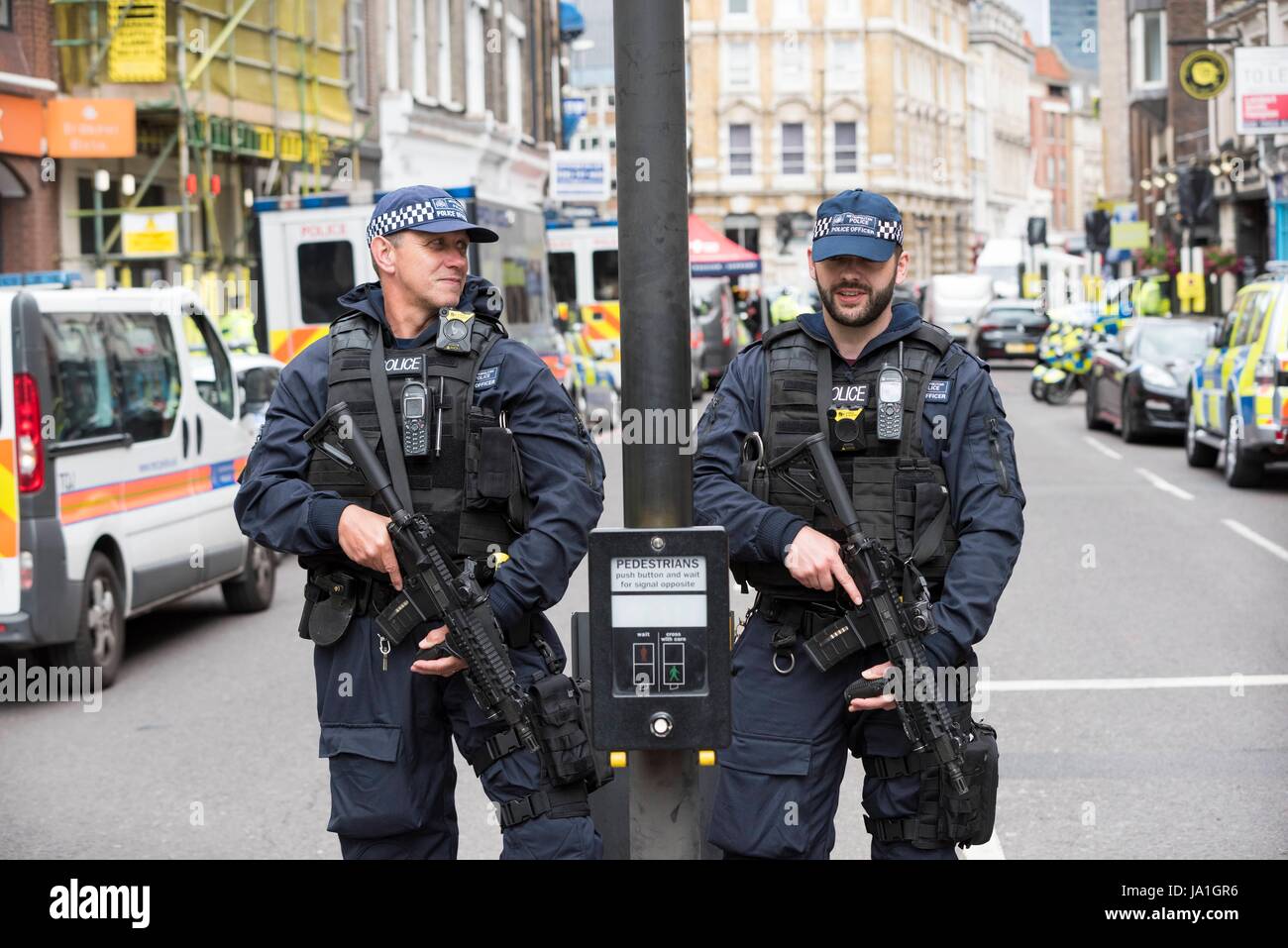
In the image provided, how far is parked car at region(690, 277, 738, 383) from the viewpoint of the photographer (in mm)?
34656

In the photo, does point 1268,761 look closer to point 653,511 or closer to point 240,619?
point 653,511

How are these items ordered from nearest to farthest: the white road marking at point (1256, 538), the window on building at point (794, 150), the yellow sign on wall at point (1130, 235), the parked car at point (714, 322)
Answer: the white road marking at point (1256, 538) → the parked car at point (714, 322) → the yellow sign on wall at point (1130, 235) → the window on building at point (794, 150)

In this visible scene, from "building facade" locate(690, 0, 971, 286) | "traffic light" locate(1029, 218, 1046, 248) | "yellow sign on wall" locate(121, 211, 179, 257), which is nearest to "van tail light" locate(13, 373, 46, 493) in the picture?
"yellow sign on wall" locate(121, 211, 179, 257)

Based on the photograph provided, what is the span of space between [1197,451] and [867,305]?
16.5 meters

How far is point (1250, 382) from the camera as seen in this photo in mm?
17109

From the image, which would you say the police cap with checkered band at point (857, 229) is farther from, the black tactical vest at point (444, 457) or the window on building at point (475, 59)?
the window on building at point (475, 59)

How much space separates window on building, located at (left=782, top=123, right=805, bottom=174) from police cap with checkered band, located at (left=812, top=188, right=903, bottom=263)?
93.3m

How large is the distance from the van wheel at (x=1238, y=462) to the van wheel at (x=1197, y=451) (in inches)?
74.4

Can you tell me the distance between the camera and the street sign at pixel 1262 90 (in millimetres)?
33375

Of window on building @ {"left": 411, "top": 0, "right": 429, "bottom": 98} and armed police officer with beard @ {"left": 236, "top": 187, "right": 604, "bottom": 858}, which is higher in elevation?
window on building @ {"left": 411, "top": 0, "right": 429, "bottom": 98}

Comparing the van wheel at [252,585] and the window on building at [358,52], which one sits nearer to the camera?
the van wheel at [252,585]

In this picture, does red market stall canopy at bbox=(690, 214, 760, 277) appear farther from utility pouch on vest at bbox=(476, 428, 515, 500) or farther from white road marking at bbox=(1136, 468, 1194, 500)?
utility pouch on vest at bbox=(476, 428, 515, 500)

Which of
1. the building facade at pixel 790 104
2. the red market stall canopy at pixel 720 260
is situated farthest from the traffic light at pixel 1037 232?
the building facade at pixel 790 104

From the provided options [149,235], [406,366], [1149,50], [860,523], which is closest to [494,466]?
[406,366]
